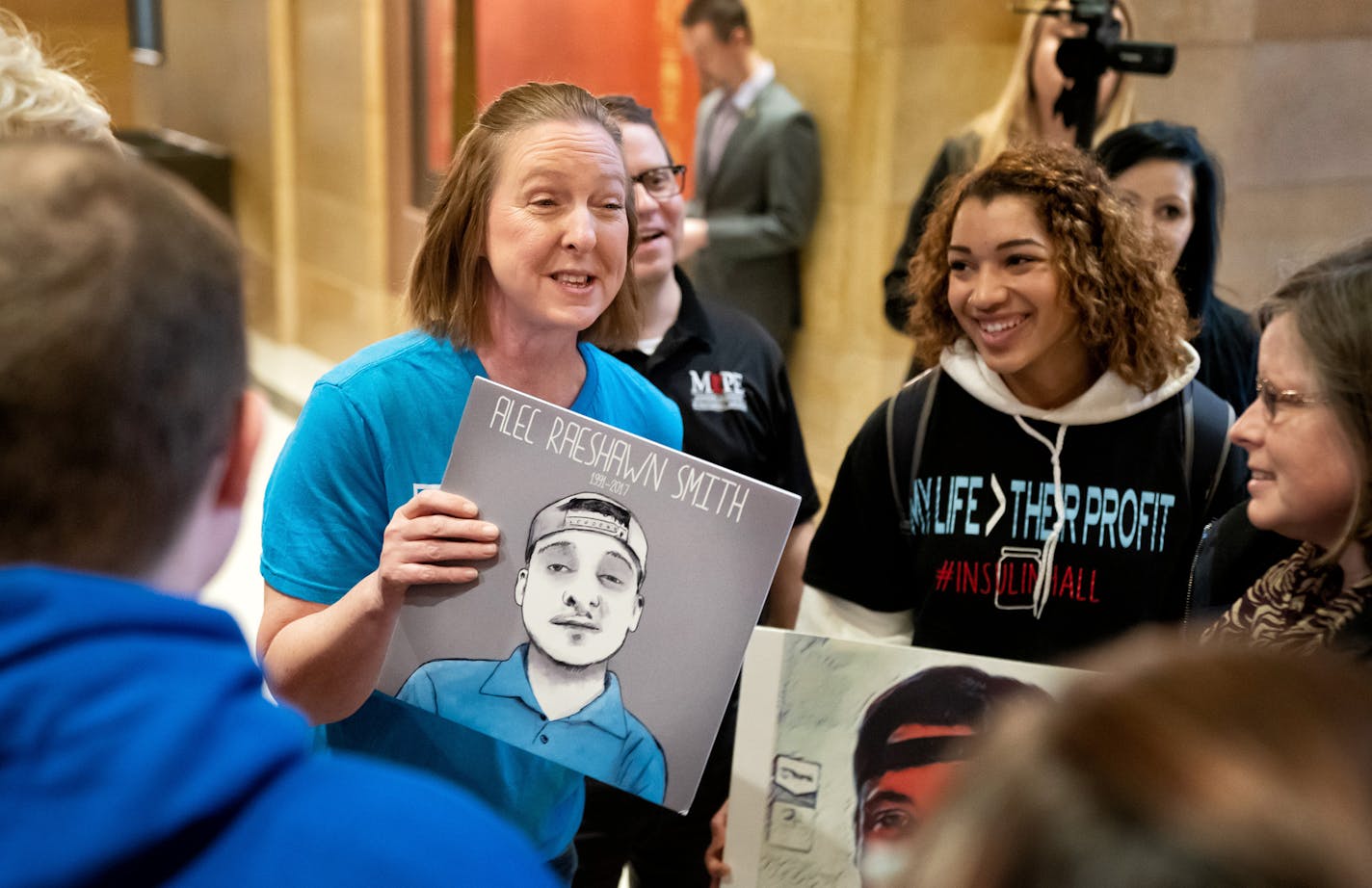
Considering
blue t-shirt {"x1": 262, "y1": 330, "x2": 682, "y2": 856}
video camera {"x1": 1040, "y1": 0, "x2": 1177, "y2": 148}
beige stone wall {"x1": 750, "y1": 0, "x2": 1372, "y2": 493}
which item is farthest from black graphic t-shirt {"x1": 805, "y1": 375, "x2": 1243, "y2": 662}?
beige stone wall {"x1": 750, "y1": 0, "x2": 1372, "y2": 493}

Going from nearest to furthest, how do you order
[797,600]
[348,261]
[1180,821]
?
[1180,821]
[797,600]
[348,261]

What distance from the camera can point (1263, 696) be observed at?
1.83 feet

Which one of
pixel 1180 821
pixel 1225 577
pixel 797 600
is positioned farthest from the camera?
pixel 797 600

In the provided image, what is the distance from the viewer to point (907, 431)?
201 cm

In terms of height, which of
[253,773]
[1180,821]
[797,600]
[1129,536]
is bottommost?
[797,600]

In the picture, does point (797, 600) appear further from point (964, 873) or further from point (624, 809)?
point (964, 873)

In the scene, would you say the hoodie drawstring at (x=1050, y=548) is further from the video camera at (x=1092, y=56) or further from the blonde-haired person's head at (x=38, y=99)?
the video camera at (x=1092, y=56)

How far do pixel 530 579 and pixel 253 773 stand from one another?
827 mm

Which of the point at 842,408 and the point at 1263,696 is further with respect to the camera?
the point at 842,408

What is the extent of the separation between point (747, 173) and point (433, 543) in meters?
3.90

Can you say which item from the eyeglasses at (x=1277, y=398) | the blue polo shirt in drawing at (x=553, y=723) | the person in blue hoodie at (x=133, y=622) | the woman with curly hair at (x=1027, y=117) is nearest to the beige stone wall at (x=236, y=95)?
the woman with curly hair at (x=1027, y=117)

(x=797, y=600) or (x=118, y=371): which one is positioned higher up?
(x=118, y=371)

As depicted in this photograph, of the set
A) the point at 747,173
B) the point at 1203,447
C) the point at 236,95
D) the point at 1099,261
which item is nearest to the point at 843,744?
the point at 1203,447

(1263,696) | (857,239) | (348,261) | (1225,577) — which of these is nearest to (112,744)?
(1263,696)
